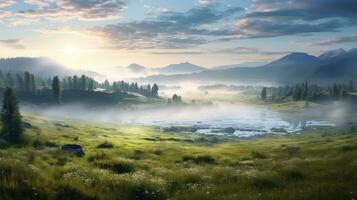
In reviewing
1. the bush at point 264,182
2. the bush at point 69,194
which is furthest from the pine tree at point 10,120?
the bush at point 69,194

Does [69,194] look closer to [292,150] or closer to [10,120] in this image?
[292,150]

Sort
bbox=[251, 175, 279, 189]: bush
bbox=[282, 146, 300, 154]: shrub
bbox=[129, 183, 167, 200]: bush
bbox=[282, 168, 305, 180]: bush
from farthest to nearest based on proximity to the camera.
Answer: bbox=[282, 146, 300, 154]: shrub
bbox=[282, 168, 305, 180]: bush
bbox=[251, 175, 279, 189]: bush
bbox=[129, 183, 167, 200]: bush

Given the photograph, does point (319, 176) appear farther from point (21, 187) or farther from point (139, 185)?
point (21, 187)

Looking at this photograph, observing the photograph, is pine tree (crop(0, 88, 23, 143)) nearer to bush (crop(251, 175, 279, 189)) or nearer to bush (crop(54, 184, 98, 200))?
bush (crop(251, 175, 279, 189))

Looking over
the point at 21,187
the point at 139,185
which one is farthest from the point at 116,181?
the point at 21,187

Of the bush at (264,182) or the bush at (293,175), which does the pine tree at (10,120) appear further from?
the bush at (264,182)

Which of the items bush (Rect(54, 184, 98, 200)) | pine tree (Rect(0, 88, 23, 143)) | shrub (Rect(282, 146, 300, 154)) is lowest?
shrub (Rect(282, 146, 300, 154))

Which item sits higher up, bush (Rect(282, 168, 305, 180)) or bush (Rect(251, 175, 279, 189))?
bush (Rect(251, 175, 279, 189))

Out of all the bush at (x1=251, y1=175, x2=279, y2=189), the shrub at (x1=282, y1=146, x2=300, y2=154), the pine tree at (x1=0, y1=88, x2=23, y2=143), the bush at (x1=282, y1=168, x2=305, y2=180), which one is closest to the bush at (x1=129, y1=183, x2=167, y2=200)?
the bush at (x1=251, y1=175, x2=279, y2=189)

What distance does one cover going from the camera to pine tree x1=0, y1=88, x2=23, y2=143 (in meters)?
89.3

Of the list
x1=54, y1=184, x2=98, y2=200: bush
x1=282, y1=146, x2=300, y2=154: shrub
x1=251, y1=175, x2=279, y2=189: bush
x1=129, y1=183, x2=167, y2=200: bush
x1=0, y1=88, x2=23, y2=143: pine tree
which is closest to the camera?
x1=54, y1=184, x2=98, y2=200: bush

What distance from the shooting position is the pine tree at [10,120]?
89312 mm

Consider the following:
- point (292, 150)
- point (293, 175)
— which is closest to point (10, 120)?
point (292, 150)

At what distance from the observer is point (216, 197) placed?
35.4ft
